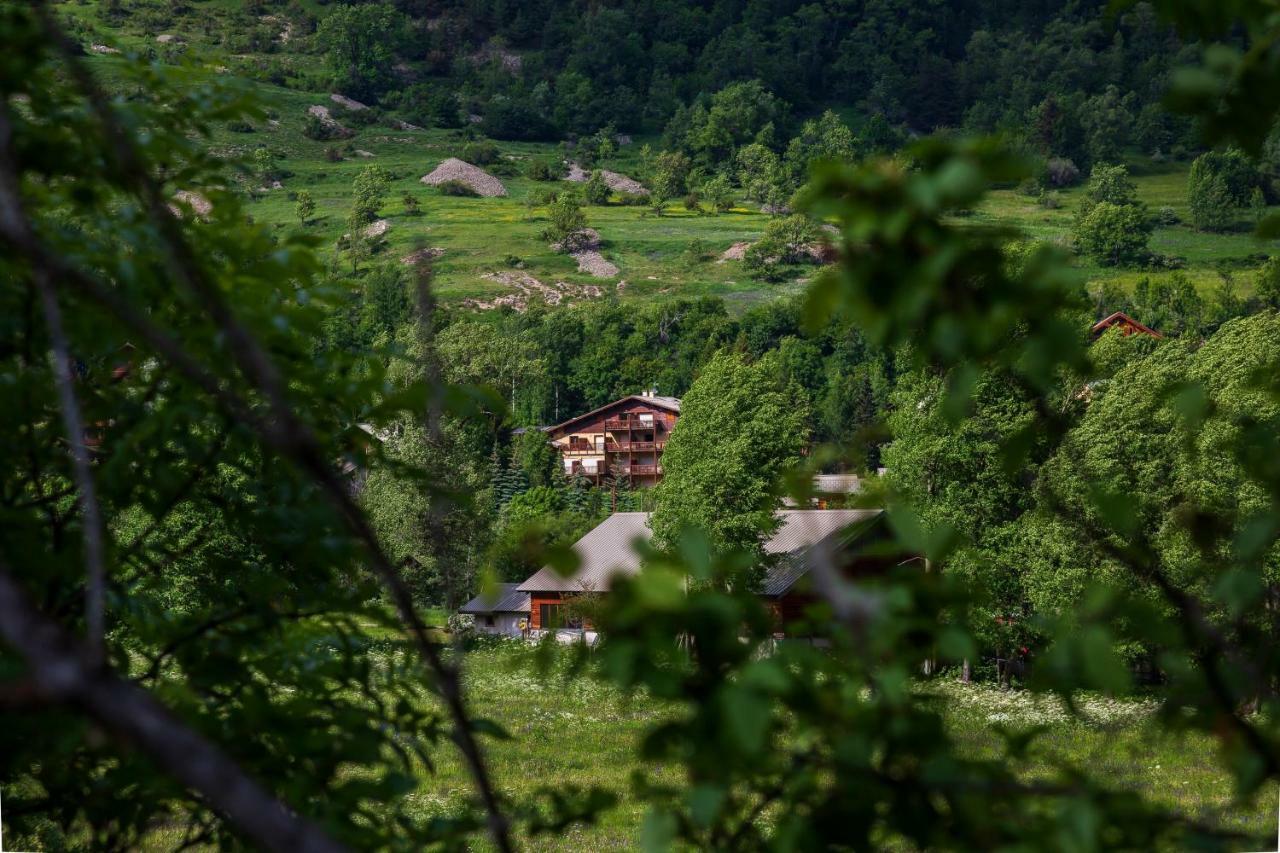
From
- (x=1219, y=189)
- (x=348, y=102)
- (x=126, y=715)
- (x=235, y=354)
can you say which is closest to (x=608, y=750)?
(x=235, y=354)

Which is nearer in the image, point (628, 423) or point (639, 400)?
point (628, 423)

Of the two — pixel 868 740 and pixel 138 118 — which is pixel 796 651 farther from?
pixel 138 118

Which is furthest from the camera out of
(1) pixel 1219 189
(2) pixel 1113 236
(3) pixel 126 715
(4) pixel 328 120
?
(4) pixel 328 120

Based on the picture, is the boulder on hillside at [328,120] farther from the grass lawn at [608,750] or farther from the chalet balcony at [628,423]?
the grass lawn at [608,750]

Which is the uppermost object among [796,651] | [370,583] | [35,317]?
[35,317]

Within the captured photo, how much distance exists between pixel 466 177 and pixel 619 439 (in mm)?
28820

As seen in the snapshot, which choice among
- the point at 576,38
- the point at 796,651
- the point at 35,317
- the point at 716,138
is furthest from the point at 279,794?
the point at 576,38

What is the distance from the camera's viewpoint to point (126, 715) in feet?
2.13

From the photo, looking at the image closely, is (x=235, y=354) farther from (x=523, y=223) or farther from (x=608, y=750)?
(x=523, y=223)

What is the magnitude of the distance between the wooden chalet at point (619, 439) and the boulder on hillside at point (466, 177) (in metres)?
26.7

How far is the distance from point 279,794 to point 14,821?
1.82 ft

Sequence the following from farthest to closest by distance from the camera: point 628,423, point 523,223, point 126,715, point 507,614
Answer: point 523,223 < point 628,423 < point 507,614 < point 126,715

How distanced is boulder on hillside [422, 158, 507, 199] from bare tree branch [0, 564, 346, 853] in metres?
65.6

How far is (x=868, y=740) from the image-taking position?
96 centimetres
